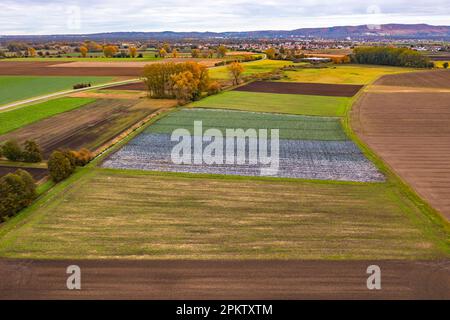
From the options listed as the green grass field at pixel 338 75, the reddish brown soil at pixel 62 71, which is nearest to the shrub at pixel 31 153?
the reddish brown soil at pixel 62 71

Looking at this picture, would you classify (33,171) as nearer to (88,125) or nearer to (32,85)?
(88,125)

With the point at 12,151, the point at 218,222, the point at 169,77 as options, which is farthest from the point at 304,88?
the point at 218,222

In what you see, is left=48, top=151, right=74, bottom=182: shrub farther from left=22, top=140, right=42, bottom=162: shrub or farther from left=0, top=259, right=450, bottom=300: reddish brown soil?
left=0, top=259, right=450, bottom=300: reddish brown soil

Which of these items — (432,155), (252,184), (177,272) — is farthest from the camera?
(432,155)

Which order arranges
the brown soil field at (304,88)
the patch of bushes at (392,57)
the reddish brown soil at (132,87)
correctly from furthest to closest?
the patch of bushes at (392,57)
the reddish brown soil at (132,87)
the brown soil field at (304,88)

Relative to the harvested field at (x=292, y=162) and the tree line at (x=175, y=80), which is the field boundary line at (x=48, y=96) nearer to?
the tree line at (x=175, y=80)

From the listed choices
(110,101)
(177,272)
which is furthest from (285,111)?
(177,272)
